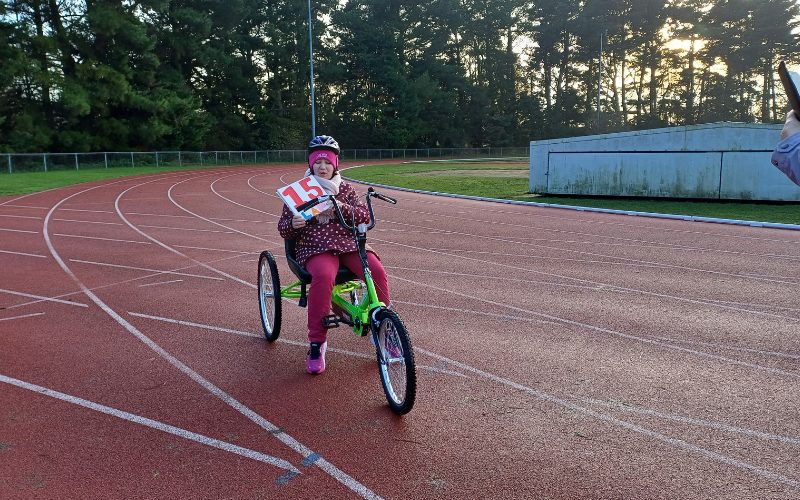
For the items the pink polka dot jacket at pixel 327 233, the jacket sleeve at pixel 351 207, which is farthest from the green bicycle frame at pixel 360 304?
the jacket sleeve at pixel 351 207

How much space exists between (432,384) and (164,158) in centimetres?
4123

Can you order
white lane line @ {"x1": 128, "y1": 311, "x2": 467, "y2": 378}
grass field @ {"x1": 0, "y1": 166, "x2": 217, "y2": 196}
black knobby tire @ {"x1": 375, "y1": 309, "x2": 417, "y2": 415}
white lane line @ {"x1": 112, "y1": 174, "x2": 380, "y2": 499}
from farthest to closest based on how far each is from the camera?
grass field @ {"x1": 0, "y1": 166, "x2": 217, "y2": 196}, white lane line @ {"x1": 128, "y1": 311, "x2": 467, "y2": 378}, black knobby tire @ {"x1": 375, "y1": 309, "x2": 417, "y2": 415}, white lane line @ {"x1": 112, "y1": 174, "x2": 380, "y2": 499}

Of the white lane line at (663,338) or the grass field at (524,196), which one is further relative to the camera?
the grass field at (524,196)

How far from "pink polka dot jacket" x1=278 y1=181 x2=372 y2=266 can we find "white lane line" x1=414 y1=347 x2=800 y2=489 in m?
1.36

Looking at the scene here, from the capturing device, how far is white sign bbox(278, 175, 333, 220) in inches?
189

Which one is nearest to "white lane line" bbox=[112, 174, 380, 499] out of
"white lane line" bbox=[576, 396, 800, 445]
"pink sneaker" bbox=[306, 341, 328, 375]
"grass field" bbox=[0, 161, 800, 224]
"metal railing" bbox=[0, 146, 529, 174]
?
"pink sneaker" bbox=[306, 341, 328, 375]

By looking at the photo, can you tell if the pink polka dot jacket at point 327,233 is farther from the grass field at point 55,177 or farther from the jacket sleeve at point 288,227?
the grass field at point 55,177

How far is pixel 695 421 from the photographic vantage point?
409cm

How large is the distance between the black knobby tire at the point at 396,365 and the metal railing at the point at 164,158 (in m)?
35.8

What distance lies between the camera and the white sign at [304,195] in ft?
15.7

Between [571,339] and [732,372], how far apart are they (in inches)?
53.5

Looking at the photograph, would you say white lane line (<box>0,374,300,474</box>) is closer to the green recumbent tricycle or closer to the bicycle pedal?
the green recumbent tricycle

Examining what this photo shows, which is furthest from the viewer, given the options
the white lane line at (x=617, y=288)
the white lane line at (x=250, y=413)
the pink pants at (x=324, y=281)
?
the white lane line at (x=617, y=288)

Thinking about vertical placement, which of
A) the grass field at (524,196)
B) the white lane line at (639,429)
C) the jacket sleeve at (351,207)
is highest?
the jacket sleeve at (351,207)
